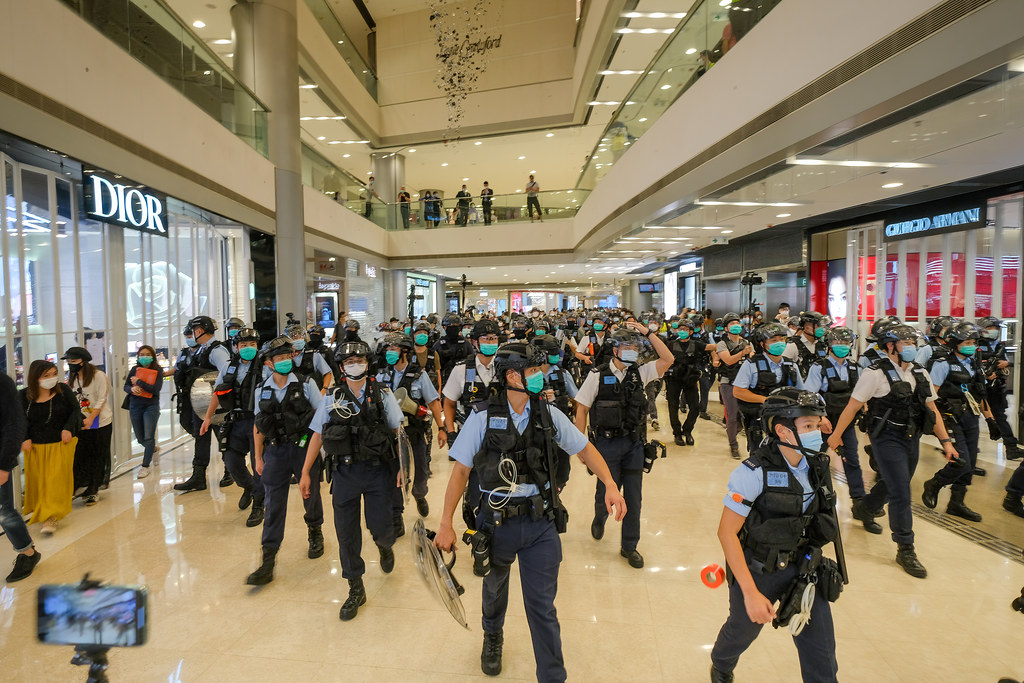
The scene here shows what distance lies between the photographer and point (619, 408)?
400cm

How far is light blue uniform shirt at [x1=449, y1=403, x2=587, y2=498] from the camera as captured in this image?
8.48 ft

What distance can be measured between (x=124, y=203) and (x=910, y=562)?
30.5ft

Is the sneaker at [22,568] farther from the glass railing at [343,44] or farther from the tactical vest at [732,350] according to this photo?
the glass railing at [343,44]

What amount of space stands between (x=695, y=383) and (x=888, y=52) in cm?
478

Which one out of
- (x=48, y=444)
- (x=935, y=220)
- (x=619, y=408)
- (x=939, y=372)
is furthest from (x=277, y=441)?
(x=935, y=220)

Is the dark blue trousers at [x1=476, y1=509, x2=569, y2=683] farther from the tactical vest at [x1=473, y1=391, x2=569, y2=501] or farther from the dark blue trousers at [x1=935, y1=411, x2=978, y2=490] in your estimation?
the dark blue trousers at [x1=935, y1=411, x2=978, y2=490]

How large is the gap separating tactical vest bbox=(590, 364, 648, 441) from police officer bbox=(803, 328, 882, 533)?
226cm

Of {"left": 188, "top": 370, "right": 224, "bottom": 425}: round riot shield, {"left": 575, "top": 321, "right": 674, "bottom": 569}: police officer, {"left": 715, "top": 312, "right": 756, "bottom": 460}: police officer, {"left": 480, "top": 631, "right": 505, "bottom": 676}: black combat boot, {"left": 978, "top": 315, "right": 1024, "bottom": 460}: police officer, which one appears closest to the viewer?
{"left": 480, "top": 631, "right": 505, "bottom": 676}: black combat boot

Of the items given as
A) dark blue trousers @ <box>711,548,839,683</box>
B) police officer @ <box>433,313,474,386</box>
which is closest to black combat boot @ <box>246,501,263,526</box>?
police officer @ <box>433,313,474,386</box>

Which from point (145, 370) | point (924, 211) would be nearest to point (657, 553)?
point (145, 370)

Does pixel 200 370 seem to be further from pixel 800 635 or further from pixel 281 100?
pixel 281 100

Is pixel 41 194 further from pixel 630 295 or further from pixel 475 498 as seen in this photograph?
pixel 630 295

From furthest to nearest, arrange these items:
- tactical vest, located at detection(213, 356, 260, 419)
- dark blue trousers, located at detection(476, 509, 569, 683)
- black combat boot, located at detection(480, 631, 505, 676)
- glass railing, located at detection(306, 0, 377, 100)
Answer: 1. glass railing, located at detection(306, 0, 377, 100)
2. tactical vest, located at detection(213, 356, 260, 419)
3. black combat boot, located at detection(480, 631, 505, 676)
4. dark blue trousers, located at detection(476, 509, 569, 683)

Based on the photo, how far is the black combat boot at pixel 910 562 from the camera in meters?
3.91
